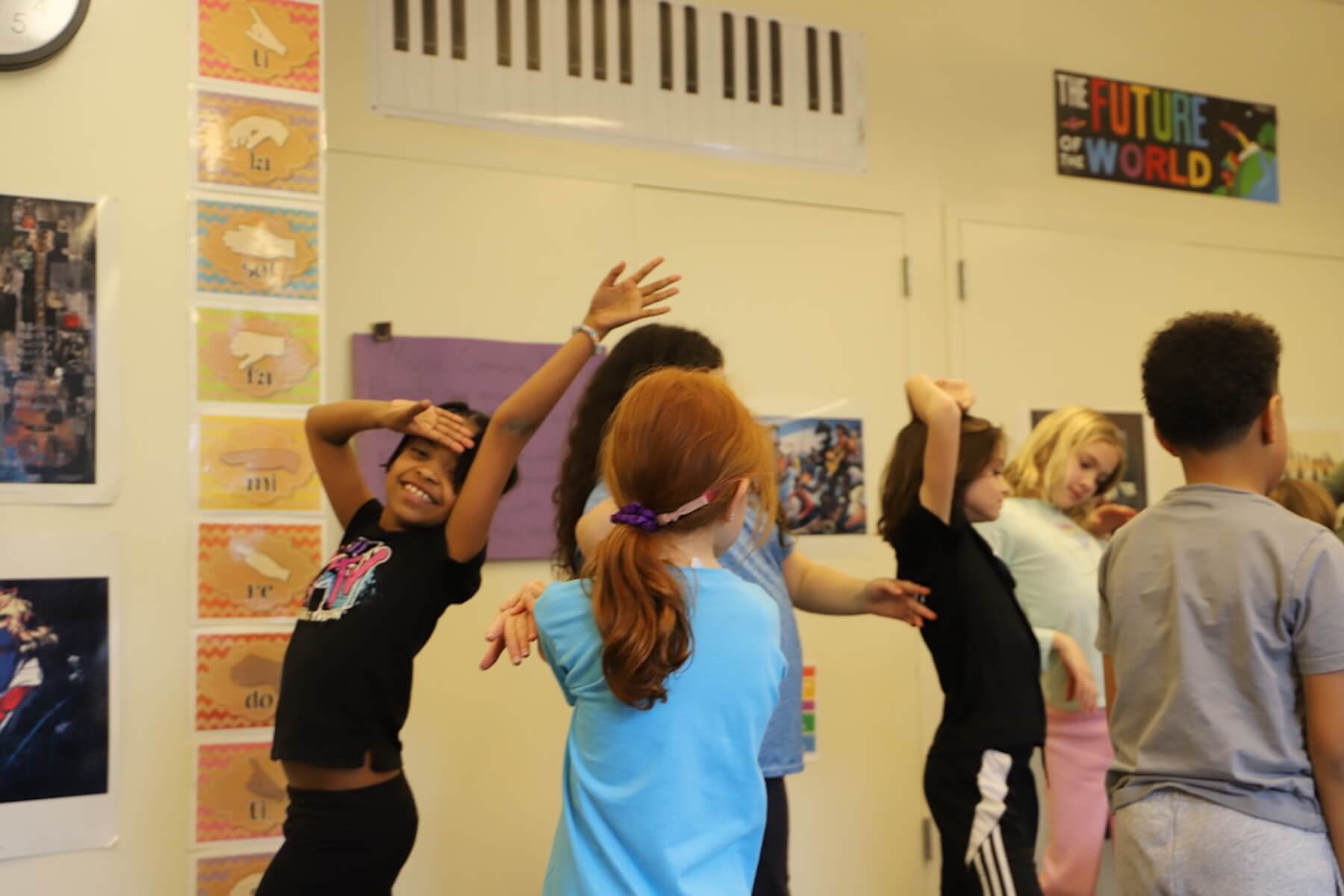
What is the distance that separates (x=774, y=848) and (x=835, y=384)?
1.68m

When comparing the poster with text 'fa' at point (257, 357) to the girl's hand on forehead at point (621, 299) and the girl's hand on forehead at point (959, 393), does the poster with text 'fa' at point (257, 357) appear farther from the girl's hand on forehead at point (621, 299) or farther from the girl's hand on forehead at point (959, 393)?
the girl's hand on forehead at point (959, 393)

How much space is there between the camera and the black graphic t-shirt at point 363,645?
5.97 feet

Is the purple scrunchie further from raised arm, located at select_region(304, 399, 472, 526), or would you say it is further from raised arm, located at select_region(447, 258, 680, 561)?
raised arm, located at select_region(304, 399, 472, 526)

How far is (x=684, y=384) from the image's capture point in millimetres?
1365

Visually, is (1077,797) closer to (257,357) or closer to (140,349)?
(257,357)

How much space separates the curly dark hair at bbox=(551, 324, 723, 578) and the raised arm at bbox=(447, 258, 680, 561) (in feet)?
0.19

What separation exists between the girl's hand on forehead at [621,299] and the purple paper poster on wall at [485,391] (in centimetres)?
107

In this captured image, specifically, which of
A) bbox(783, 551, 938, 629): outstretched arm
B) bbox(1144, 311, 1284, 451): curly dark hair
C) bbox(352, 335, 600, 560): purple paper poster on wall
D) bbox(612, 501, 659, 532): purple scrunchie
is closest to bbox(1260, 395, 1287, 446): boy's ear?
bbox(1144, 311, 1284, 451): curly dark hair

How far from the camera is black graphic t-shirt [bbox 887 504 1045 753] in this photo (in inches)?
79.9

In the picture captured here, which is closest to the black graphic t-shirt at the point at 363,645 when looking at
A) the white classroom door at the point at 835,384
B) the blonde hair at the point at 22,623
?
the blonde hair at the point at 22,623

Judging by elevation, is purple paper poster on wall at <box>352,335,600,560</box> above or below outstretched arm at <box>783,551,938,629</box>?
above

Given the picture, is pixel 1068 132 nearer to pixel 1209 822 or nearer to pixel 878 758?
pixel 878 758

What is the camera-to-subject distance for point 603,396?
73.7 inches

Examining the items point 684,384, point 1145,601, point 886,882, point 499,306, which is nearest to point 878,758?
point 886,882
